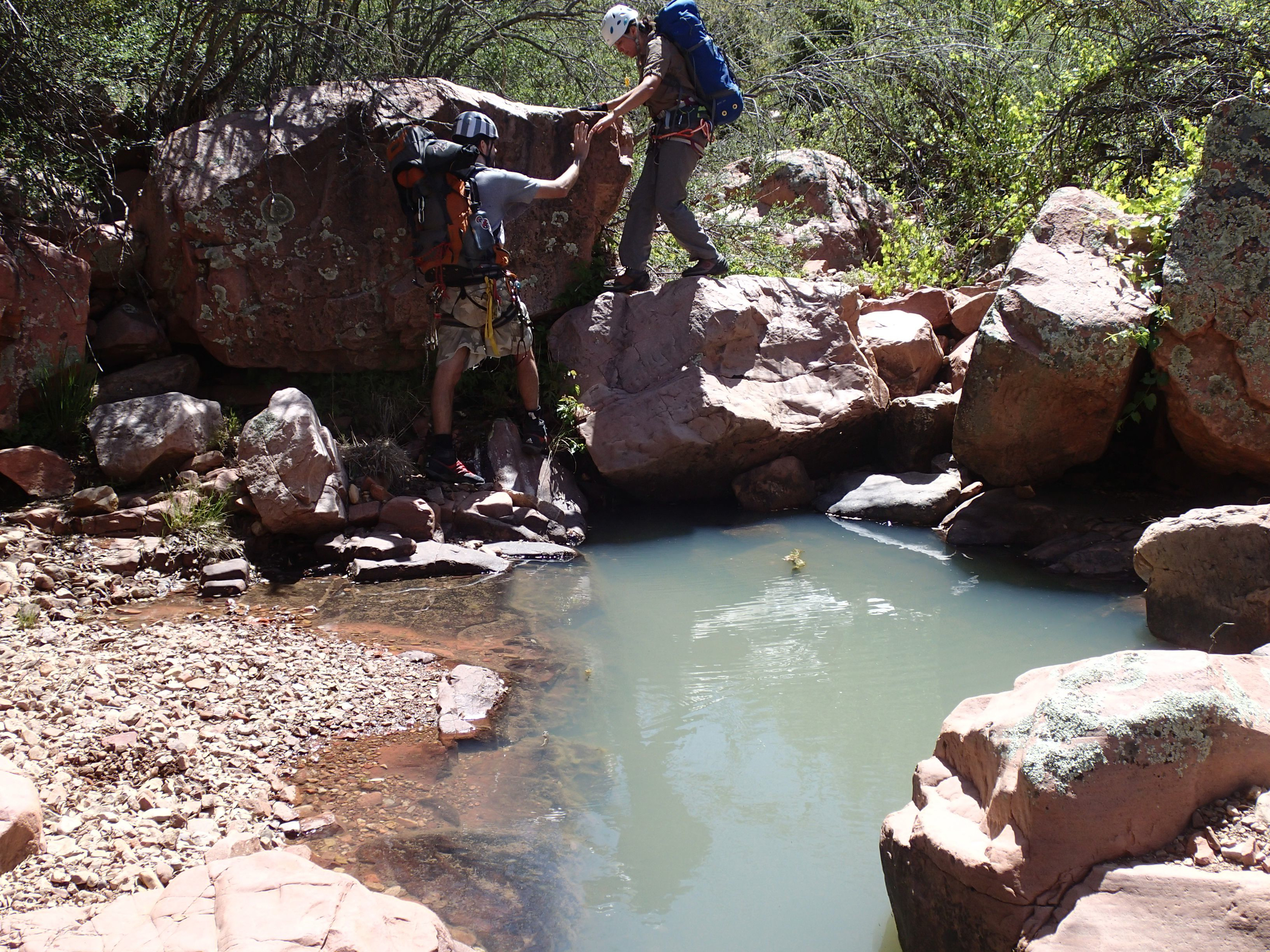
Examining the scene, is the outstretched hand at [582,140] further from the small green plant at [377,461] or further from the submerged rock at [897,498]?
the submerged rock at [897,498]

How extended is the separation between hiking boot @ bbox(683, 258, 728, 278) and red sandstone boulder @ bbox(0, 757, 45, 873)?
4993 mm

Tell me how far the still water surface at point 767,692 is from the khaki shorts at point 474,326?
131cm

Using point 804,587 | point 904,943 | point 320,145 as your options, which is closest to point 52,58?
point 320,145

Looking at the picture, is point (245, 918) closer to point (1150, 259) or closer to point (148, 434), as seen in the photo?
point (148, 434)

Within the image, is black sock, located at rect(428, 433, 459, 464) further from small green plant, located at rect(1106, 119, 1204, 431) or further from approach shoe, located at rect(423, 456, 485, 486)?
small green plant, located at rect(1106, 119, 1204, 431)

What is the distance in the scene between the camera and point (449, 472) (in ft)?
19.3

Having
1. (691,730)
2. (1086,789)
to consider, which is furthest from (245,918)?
(691,730)

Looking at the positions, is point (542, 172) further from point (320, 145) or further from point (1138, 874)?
point (1138, 874)

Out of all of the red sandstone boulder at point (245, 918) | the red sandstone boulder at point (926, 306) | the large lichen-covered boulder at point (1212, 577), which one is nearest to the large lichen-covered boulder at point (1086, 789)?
the red sandstone boulder at point (245, 918)

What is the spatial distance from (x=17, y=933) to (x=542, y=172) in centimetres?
543

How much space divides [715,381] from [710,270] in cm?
91

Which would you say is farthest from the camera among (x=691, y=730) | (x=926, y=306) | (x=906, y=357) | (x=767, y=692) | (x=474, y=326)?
(x=926, y=306)

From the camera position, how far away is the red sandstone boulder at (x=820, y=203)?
356 inches

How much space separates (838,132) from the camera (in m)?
10.4
